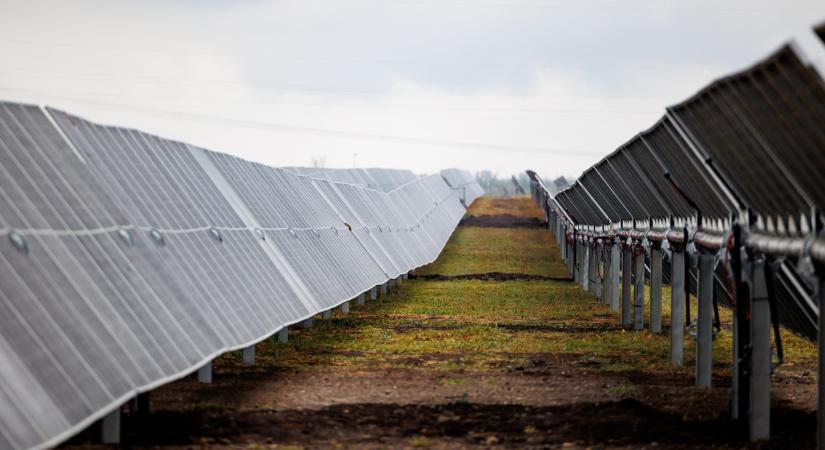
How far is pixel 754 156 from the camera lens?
15539 millimetres

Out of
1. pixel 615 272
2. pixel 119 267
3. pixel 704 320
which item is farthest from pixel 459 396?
pixel 615 272

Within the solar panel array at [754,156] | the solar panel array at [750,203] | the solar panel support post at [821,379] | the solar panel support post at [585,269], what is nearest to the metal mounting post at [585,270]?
the solar panel support post at [585,269]

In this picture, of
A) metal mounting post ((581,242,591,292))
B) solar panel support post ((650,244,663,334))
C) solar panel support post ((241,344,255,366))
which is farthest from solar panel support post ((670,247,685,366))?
metal mounting post ((581,242,591,292))

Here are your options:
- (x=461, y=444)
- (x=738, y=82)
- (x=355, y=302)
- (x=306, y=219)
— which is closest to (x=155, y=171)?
(x=461, y=444)

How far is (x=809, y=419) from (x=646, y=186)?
9944 millimetres

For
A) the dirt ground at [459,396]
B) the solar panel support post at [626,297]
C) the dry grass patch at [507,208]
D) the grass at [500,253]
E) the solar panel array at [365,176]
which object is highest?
the solar panel array at [365,176]

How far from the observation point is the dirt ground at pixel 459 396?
1497 cm

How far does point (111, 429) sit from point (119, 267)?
2.82 metres

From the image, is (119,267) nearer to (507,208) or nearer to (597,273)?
(597,273)

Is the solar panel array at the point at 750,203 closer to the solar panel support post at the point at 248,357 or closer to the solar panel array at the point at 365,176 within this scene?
the solar panel support post at the point at 248,357

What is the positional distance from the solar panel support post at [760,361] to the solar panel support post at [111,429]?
23.4 feet

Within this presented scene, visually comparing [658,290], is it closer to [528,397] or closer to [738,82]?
[528,397]

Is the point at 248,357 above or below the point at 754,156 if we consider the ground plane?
below

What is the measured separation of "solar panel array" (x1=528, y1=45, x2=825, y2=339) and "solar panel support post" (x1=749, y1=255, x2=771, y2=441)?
0.55 m
